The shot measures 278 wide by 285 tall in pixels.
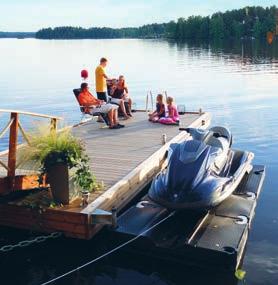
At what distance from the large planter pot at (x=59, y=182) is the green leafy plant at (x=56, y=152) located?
8 cm

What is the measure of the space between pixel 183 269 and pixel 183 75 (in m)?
33.8

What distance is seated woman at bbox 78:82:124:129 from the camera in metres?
13.0

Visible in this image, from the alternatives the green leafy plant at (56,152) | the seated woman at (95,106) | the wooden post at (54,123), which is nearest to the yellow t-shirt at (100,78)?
the seated woman at (95,106)

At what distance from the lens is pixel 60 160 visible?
7648 mm

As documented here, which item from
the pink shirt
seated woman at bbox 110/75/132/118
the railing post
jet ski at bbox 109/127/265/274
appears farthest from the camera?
seated woman at bbox 110/75/132/118

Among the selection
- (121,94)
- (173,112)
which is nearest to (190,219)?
(173,112)

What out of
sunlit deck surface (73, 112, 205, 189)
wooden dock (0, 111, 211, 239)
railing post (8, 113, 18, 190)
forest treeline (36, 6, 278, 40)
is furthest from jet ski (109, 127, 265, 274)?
forest treeline (36, 6, 278, 40)

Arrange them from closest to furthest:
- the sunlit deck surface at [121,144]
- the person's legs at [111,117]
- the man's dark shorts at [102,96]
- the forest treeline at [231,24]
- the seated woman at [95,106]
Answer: the sunlit deck surface at [121,144] → the seated woman at [95,106] → the person's legs at [111,117] → the man's dark shorts at [102,96] → the forest treeline at [231,24]

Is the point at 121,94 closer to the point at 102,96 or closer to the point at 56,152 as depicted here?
the point at 102,96

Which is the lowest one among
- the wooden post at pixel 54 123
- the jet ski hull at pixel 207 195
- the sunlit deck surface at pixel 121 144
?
the jet ski hull at pixel 207 195

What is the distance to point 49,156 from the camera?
7.63 meters

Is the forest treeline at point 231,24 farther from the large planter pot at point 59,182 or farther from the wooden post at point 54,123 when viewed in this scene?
the large planter pot at point 59,182

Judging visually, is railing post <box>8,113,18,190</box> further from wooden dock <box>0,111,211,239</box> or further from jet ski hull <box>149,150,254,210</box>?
jet ski hull <box>149,150,254,210</box>

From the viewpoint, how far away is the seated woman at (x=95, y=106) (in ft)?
42.7
